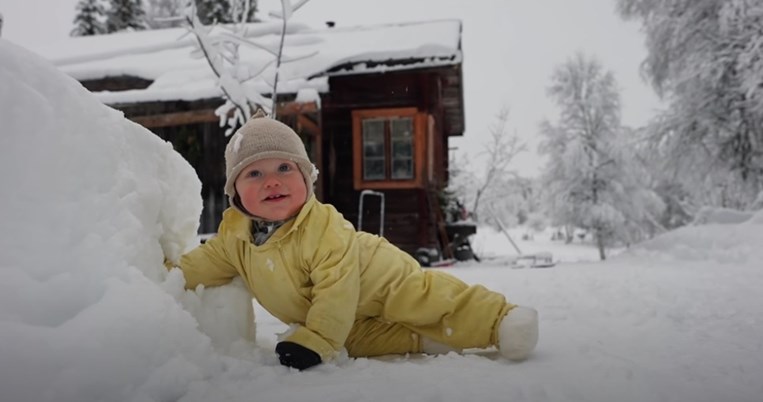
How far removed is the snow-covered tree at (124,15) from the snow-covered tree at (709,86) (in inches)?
733

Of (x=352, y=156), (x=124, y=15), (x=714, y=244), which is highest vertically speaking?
(x=124, y=15)

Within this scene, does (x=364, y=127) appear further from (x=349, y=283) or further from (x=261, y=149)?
(x=349, y=283)

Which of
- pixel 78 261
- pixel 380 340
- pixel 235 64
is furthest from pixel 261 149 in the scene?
pixel 235 64

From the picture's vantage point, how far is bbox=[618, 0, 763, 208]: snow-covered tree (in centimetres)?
643

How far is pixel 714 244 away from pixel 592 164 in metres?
10.8

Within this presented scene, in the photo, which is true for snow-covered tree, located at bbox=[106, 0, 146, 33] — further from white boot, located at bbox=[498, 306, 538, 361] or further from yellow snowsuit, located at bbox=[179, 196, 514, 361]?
white boot, located at bbox=[498, 306, 538, 361]

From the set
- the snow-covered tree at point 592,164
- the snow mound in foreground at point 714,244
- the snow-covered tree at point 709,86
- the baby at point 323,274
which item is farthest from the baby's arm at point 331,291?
the snow-covered tree at point 592,164

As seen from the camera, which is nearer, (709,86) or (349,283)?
(349,283)

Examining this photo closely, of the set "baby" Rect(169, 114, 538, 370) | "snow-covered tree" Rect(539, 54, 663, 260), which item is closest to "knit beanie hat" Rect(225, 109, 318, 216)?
"baby" Rect(169, 114, 538, 370)

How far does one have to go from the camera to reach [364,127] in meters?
7.90

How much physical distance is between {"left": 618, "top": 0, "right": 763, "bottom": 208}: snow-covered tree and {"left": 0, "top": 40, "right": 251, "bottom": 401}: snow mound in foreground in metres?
7.17

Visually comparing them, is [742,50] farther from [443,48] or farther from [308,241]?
[308,241]

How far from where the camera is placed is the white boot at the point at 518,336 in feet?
5.05

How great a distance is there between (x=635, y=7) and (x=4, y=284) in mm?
9768
